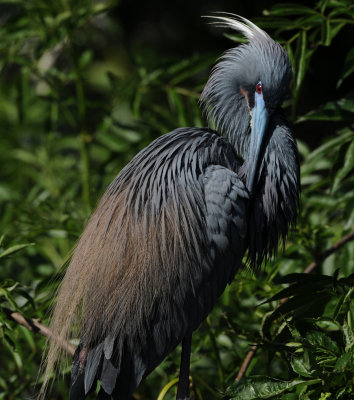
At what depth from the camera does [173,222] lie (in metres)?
2.79

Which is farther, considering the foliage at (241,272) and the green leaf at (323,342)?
the foliage at (241,272)

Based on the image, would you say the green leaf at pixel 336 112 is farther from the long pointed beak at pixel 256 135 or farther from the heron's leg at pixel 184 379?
the heron's leg at pixel 184 379

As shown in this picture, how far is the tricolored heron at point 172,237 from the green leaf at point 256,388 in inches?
20.7

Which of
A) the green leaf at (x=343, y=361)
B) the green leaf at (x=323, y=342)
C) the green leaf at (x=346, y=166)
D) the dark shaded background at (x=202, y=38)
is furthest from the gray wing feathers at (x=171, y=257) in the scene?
the dark shaded background at (x=202, y=38)

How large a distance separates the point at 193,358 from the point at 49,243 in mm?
1346

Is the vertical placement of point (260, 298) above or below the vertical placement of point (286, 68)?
below

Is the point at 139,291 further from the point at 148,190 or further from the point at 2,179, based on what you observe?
the point at 2,179

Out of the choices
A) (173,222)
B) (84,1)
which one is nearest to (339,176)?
(173,222)

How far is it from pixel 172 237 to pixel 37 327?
2.17 feet

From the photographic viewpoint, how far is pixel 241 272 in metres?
3.50

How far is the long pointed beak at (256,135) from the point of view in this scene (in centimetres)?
290

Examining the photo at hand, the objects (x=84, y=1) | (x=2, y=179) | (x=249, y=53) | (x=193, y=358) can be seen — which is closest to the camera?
(x=249, y=53)

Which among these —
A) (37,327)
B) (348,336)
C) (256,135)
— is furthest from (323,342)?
(37,327)

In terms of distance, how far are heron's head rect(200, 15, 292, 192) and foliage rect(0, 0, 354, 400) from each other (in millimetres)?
131
